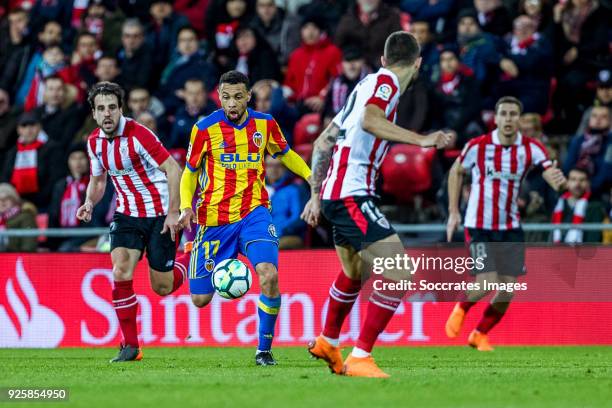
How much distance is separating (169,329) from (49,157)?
3.88 m

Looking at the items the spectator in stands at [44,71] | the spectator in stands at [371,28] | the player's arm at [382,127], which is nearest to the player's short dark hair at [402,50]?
the player's arm at [382,127]

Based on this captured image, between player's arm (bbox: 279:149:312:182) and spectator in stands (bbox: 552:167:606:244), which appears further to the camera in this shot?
spectator in stands (bbox: 552:167:606:244)

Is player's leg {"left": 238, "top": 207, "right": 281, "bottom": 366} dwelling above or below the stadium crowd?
below

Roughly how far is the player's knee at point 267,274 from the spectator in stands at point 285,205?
4.41 m

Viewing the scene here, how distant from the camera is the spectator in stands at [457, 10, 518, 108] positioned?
52.0 feet

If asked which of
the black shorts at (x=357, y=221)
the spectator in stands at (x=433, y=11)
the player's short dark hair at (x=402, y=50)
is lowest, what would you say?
the black shorts at (x=357, y=221)

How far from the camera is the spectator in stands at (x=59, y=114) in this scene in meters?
16.8

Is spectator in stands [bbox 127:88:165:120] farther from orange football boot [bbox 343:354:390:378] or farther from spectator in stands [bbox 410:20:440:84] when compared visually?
orange football boot [bbox 343:354:390:378]

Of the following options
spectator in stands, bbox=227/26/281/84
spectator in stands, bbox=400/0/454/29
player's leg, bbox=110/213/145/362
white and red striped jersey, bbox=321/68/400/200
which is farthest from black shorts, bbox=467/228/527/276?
spectator in stands, bbox=227/26/281/84

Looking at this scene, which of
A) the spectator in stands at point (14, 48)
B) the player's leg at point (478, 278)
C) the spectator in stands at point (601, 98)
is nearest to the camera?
the player's leg at point (478, 278)

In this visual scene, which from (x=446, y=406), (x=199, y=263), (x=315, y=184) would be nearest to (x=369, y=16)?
(x=199, y=263)

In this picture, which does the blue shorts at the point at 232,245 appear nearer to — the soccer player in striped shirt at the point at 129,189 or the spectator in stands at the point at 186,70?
the soccer player in striped shirt at the point at 129,189

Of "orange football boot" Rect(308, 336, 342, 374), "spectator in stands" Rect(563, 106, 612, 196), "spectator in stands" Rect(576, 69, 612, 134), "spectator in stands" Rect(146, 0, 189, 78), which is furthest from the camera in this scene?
"spectator in stands" Rect(146, 0, 189, 78)

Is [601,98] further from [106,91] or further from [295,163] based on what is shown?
[106,91]
